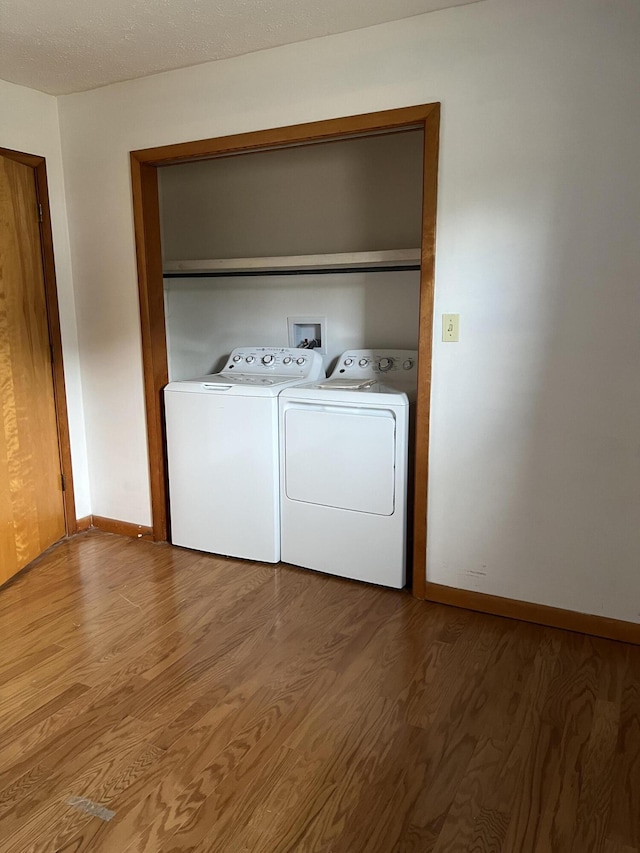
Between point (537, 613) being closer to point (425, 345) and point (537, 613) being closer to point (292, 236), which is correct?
point (425, 345)

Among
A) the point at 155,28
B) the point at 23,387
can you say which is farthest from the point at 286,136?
the point at 23,387

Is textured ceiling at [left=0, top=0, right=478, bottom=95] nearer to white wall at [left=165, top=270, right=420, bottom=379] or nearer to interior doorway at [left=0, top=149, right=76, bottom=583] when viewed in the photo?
interior doorway at [left=0, top=149, right=76, bottom=583]

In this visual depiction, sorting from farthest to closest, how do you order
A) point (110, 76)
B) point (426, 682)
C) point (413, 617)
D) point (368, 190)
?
1. point (368, 190)
2. point (110, 76)
3. point (413, 617)
4. point (426, 682)

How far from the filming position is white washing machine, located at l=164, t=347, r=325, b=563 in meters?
2.87

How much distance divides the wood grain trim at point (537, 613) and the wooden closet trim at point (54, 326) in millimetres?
1957

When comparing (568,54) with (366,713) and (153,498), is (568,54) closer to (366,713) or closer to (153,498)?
(366,713)

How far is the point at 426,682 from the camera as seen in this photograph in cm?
206

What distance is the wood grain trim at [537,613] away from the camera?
7.49 ft

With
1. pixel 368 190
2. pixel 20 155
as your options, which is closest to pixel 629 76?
pixel 368 190

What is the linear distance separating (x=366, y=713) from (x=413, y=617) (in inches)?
25.0

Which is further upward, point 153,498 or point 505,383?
point 505,383

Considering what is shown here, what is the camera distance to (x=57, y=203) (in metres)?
3.17

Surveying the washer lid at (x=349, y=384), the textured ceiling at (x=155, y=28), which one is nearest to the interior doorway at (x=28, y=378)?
the textured ceiling at (x=155, y=28)

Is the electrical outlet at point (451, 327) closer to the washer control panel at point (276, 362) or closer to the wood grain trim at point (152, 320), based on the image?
the washer control panel at point (276, 362)
